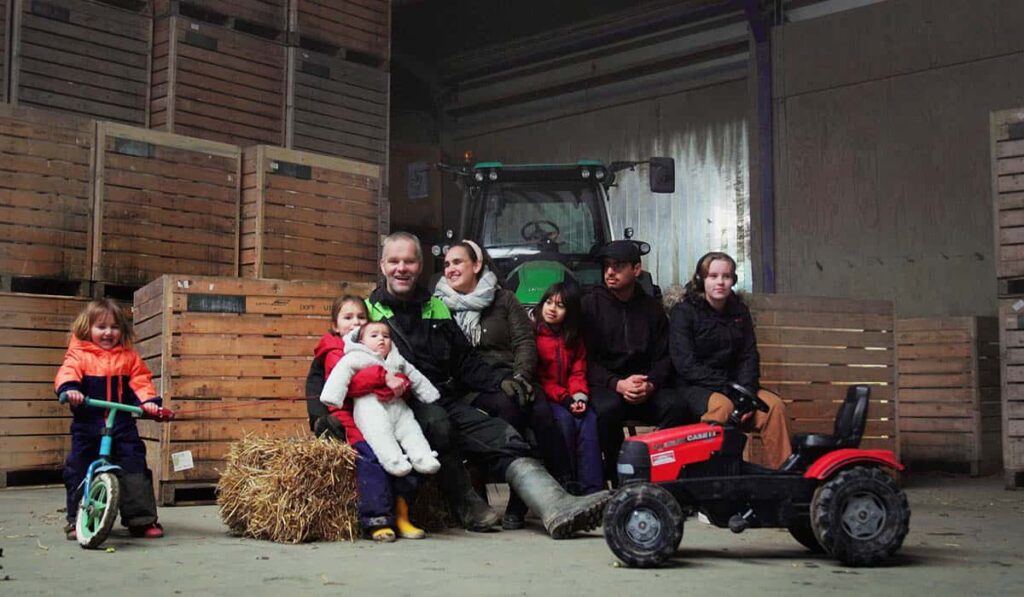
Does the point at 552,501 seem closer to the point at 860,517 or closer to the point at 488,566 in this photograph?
the point at 488,566

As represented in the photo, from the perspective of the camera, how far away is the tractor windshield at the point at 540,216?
976cm

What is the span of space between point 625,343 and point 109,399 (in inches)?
108

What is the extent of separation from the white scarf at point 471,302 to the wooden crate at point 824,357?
2.44 m

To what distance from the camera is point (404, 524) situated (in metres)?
5.79

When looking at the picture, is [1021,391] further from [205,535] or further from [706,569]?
[205,535]

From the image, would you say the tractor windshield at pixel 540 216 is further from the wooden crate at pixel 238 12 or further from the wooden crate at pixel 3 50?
the wooden crate at pixel 3 50

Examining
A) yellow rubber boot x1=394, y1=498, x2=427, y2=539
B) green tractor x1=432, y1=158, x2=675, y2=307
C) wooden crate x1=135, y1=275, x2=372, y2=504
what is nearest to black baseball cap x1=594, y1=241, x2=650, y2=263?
yellow rubber boot x1=394, y1=498, x2=427, y2=539

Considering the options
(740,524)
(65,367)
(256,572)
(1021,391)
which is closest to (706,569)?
(740,524)

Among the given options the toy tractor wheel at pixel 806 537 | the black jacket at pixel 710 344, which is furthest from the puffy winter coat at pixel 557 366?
the toy tractor wheel at pixel 806 537

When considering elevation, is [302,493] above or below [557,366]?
below

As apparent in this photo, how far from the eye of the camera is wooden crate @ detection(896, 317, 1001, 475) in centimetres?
1030

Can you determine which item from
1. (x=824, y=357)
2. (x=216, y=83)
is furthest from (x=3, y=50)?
(x=824, y=357)

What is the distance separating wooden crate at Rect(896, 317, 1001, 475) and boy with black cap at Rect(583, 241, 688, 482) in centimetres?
404

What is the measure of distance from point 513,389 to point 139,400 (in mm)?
1796
